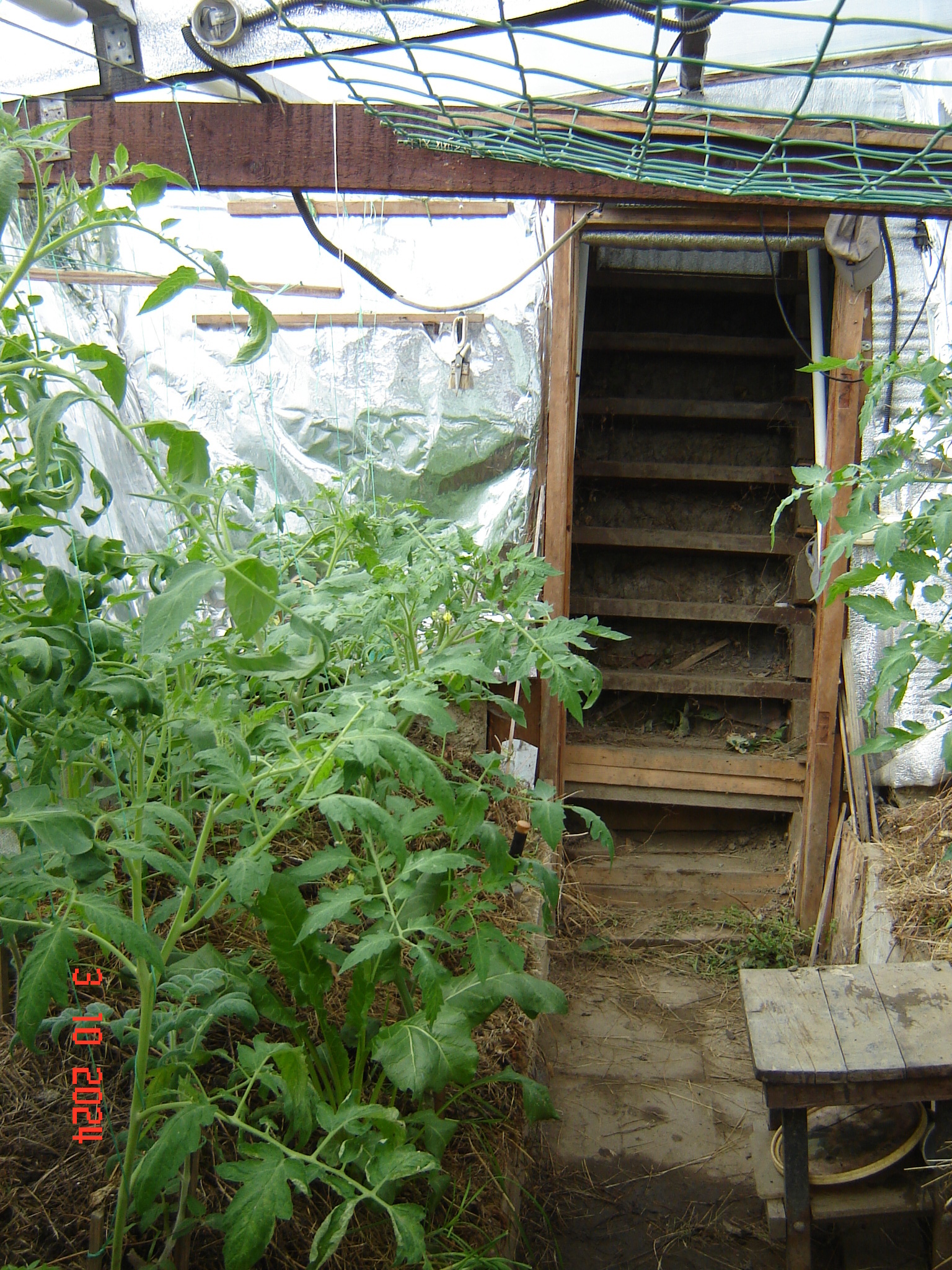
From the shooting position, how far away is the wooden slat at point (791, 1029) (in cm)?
184

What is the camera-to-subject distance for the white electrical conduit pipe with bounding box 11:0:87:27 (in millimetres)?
1782

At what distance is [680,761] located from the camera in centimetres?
387

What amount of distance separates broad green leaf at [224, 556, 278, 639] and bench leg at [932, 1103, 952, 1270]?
6.40 feet

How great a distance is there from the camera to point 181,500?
3.31 feet

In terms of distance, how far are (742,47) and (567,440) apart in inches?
49.0

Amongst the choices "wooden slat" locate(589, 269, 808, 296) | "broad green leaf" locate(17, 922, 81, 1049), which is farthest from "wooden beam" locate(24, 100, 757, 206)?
"wooden slat" locate(589, 269, 808, 296)

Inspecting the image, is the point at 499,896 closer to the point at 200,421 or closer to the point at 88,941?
the point at 88,941

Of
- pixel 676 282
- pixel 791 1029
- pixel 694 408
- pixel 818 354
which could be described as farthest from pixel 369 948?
pixel 676 282

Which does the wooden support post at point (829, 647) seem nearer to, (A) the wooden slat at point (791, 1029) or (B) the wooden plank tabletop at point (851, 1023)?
(B) the wooden plank tabletop at point (851, 1023)

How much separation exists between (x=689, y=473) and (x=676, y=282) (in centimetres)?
103

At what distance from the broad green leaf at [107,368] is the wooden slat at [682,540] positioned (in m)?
3.42

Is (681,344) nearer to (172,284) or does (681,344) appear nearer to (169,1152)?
(172,284)

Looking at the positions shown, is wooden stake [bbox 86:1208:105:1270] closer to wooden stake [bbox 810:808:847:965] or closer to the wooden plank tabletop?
the wooden plank tabletop

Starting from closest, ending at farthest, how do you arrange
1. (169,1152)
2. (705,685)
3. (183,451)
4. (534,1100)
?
(183,451)
(169,1152)
(534,1100)
(705,685)
